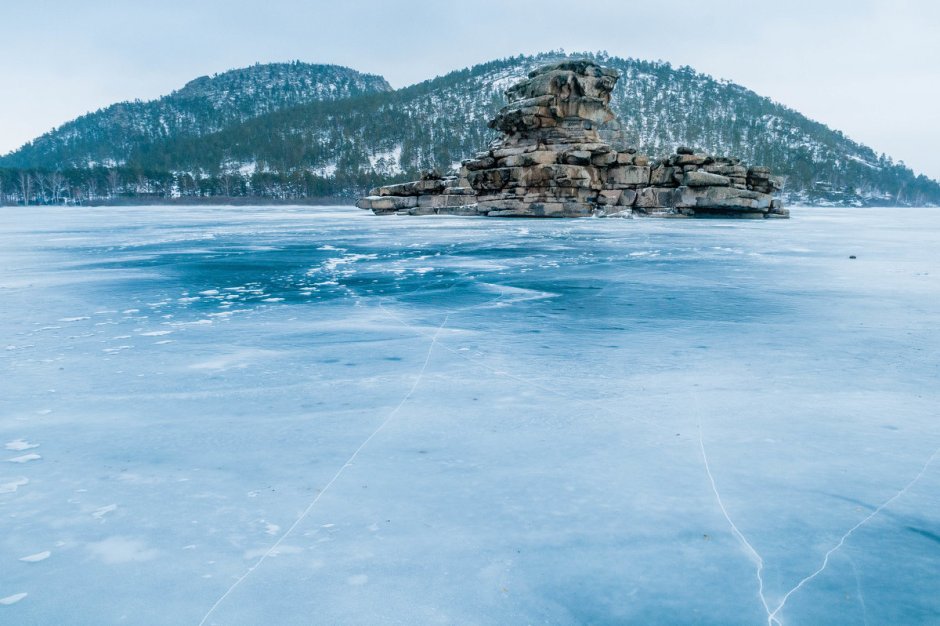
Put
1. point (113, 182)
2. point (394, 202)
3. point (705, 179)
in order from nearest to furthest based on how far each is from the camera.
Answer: point (705, 179)
point (394, 202)
point (113, 182)

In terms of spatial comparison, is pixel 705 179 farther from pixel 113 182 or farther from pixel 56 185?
pixel 56 185

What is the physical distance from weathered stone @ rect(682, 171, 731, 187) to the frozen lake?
98.0 ft

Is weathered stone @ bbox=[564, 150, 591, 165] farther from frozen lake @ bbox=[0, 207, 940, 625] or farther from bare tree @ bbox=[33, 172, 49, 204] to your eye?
bare tree @ bbox=[33, 172, 49, 204]

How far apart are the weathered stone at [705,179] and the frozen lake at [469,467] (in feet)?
98.0

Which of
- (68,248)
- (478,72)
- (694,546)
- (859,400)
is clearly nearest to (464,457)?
(694,546)

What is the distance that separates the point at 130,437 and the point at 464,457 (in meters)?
1.79

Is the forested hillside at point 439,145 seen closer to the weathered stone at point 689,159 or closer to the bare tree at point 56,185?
the bare tree at point 56,185

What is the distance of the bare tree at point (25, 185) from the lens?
10075 centimetres

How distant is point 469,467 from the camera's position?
2.87 meters

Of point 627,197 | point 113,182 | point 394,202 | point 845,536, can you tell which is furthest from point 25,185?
point 845,536

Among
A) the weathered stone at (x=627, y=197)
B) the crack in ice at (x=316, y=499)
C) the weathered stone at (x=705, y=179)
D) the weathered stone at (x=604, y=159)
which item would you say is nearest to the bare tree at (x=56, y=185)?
the weathered stone at (x=604, y=159)

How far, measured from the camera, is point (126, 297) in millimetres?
7734

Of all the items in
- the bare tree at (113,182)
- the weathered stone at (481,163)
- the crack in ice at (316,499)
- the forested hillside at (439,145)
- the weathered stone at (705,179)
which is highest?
the forested hillside at (439,145)

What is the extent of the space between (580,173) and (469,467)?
35199mm
